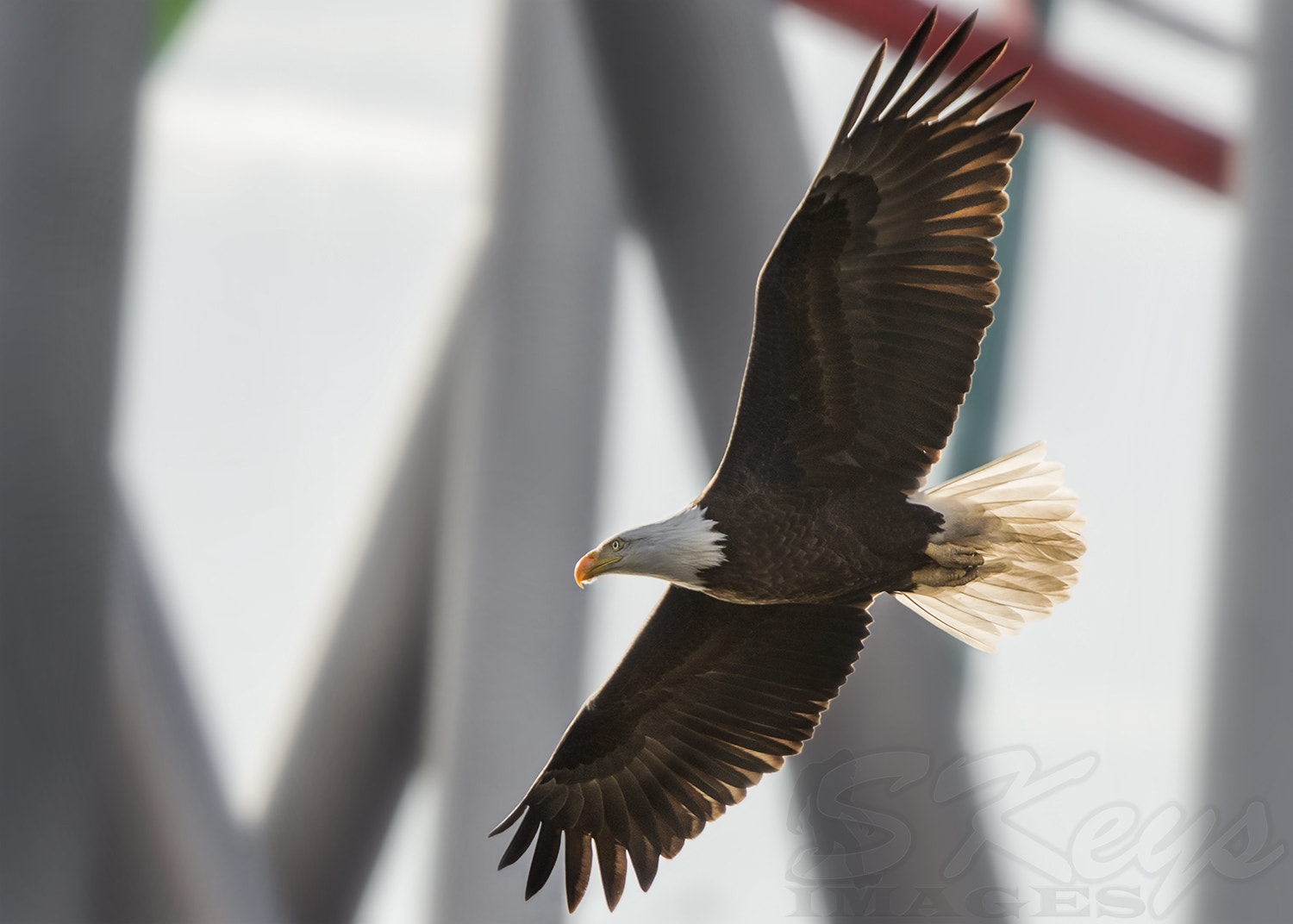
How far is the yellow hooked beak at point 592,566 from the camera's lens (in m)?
2.43

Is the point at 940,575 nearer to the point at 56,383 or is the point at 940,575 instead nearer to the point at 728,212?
the point at 728,212

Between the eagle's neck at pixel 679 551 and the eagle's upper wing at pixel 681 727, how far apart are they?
585 mm

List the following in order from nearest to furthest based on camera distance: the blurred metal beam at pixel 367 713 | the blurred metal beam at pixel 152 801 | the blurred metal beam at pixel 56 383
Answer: the blurred metal beam at pixel 56 383 → the blurred metal beam at pixel 152 801 → the blurred metal beam at pixel 367 713

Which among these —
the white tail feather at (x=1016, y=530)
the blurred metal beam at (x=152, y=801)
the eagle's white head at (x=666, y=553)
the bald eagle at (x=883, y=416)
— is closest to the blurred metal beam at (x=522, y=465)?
the blurred metal beam at (x=152, y=801)

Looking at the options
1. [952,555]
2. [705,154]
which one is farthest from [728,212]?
[952,555]

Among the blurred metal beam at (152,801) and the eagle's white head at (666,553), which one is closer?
the eagle's white head at (666,553)

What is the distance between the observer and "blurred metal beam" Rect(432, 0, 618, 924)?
176 inches

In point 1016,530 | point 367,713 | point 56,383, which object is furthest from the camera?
point 367,713

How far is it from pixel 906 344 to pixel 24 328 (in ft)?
9.50

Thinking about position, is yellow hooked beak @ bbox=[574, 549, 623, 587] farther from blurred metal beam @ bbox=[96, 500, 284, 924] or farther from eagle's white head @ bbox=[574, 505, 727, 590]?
blurred metal beam @ bbox=[96, 500, 284, 924]

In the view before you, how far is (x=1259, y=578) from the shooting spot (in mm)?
4281

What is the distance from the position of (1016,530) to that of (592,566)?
3.10ft

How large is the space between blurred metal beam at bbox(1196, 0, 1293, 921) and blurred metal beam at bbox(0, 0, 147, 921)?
3.69 m

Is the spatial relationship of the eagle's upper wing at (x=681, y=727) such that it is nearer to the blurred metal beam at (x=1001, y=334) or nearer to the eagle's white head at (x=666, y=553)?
the eagle's white head at (x=666, y=553)
